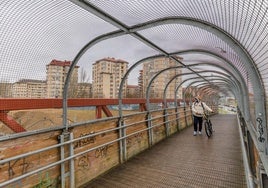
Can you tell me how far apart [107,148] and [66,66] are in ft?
6.28

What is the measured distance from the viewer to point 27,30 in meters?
2.32

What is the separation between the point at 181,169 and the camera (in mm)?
4113

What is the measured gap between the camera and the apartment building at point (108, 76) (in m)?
3.93

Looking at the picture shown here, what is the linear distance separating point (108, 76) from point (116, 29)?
1.55 m

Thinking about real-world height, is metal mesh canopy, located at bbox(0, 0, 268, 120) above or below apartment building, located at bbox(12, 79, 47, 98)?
above

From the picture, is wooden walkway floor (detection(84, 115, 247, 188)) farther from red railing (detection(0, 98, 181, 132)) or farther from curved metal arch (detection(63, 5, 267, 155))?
curved metal arch (detection(63, 5, 267, 155))

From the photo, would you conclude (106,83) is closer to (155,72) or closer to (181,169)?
(155,72)

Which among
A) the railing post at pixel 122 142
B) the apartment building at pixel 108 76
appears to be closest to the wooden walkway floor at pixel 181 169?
the railing post at pixel 122 142

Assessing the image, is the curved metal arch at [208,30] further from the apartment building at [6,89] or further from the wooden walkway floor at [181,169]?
the wooden walkway floor at [181,169]

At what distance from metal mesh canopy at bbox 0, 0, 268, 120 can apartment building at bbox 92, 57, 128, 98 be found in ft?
1.90

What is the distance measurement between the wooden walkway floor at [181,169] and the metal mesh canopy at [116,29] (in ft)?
6.30

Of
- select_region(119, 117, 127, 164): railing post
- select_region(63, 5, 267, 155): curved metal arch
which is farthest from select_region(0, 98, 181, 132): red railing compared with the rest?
select_region(119, 117, 127, 164): railing post

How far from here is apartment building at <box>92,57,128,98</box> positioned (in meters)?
3.93

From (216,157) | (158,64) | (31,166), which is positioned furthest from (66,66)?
(216,157)
